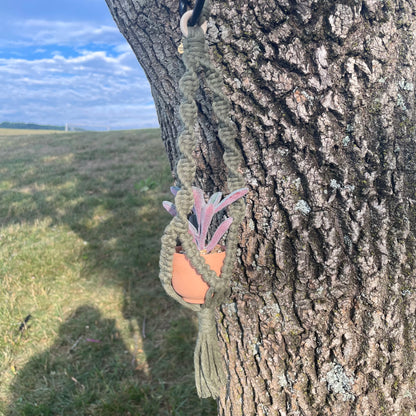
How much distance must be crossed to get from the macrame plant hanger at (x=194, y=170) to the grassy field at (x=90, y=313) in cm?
181

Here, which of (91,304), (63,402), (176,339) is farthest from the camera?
(91,304)

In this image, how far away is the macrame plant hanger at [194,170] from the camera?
3.65 feet

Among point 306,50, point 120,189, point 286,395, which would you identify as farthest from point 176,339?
point 120,189

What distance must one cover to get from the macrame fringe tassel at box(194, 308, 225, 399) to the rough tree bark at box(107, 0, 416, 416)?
0.16m

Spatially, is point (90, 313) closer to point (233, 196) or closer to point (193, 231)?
point (193, 231)

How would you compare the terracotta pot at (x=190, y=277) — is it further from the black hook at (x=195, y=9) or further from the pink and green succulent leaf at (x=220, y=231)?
the black hook at (x=195, y=9)

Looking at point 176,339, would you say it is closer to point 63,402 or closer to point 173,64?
point 63,402

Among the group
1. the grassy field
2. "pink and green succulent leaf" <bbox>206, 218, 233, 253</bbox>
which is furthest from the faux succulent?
the grassy field

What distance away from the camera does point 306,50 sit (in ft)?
3.63

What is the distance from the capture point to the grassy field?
2637 millimetres

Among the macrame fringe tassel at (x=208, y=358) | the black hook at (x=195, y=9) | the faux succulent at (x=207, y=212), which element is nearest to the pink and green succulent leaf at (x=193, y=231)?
the faux succulent at (x=207, y=212)

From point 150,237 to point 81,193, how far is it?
9.19 feet

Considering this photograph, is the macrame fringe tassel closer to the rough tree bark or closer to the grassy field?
the rough tree bark

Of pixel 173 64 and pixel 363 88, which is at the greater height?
pixel 173 64
